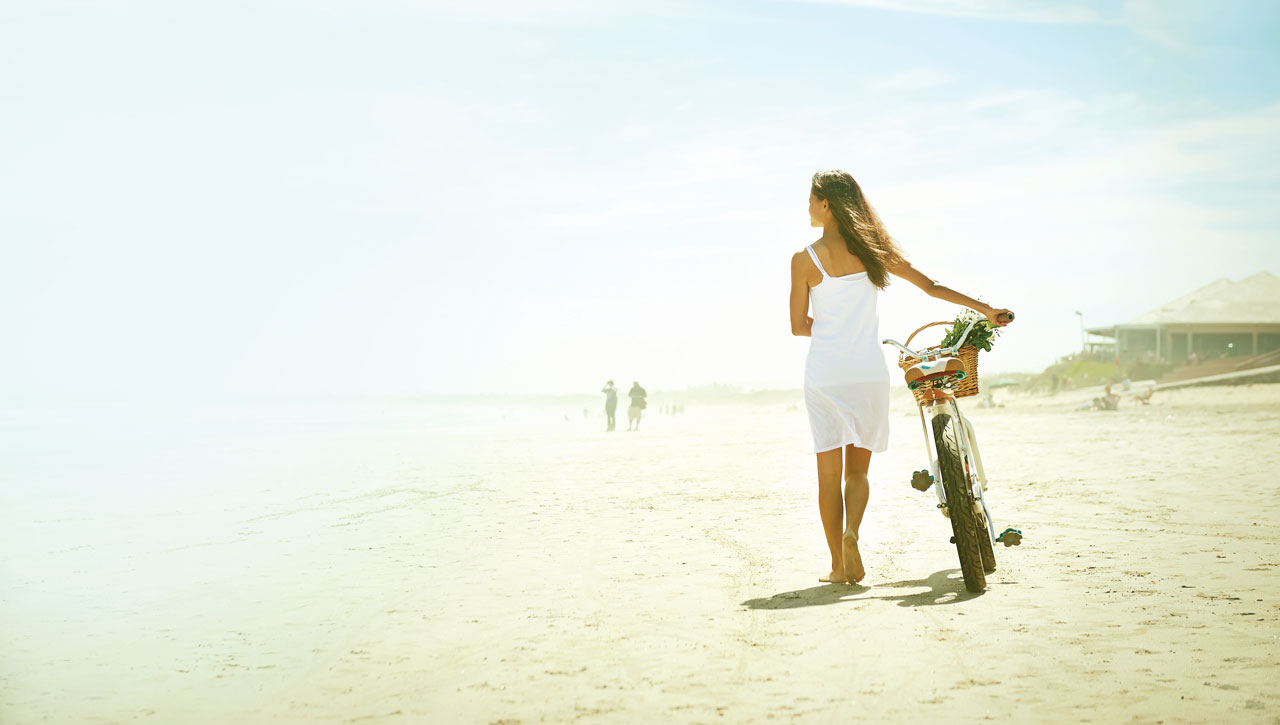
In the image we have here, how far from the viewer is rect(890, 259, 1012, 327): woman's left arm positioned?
5.54 meters

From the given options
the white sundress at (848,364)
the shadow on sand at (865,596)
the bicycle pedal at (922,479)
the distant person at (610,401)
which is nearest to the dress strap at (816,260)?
the white sundress at (848,364)

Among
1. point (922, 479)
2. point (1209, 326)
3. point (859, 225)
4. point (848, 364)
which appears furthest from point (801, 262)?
point (1209, 326)

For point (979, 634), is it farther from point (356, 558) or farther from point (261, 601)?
point (356, 558)

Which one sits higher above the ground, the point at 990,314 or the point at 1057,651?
the point at 990,314

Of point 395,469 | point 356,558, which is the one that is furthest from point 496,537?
point 395,469

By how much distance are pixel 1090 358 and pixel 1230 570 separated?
51714 mm

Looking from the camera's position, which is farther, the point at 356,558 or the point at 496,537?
the point at 496,537

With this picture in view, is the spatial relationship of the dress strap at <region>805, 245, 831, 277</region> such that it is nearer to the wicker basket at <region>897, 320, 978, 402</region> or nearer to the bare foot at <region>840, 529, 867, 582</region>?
the wicker basket at <region>897, 320, 978, 402</region>

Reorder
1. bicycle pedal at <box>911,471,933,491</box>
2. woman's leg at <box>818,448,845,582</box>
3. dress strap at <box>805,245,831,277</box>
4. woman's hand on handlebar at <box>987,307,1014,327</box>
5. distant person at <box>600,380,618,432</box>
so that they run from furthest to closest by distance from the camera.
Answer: distant person at <box>600,380,618,432</box>, bicycle pedal at <box>911,471,933,491</box>, woman's leg at <box>818,448,845,582</box>, dress strap at <box>805,245,831,277</box>, woman's hand on handlebar at <box>987,307,1014,327</box>

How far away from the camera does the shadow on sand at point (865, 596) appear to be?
5309 millimetres

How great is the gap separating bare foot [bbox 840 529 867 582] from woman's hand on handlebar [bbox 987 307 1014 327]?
1.39 m

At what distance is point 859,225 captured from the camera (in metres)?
5.56

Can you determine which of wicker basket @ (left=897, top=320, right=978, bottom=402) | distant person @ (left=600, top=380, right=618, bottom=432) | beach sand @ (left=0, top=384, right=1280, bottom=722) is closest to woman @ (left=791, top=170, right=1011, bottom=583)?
wicker basket @ (left=897, top=320, right=978, bottom=402)

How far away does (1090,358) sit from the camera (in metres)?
53.6
